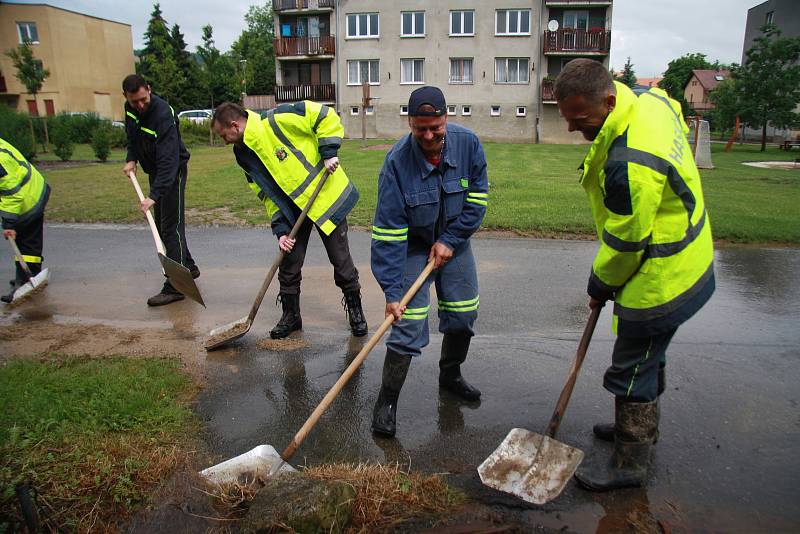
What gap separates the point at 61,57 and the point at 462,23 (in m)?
28.0

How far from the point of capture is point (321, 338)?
4828 millimetres

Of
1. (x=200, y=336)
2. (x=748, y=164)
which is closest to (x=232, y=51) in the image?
(x=748, y=164)

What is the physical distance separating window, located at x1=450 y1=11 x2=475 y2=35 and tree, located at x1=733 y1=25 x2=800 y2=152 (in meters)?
13.9

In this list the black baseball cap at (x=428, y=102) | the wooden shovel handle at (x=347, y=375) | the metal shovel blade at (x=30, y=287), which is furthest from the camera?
the metal shovel blade at (x=30, y=287)

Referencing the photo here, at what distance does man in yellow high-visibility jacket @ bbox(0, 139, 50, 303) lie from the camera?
5.96m

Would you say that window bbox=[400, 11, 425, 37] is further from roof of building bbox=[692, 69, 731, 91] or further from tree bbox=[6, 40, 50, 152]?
roof of building bbox=[692, 69, 731, 91]

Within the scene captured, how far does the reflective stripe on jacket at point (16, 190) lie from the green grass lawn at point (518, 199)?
3.55 m

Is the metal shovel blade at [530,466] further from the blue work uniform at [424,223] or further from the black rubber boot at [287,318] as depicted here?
the black rubber boot at [287,318]

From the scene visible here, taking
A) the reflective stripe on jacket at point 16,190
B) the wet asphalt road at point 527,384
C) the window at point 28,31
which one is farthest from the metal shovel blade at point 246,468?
the window at point 28,31

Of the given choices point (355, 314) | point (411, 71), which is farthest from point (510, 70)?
point (355, 314)

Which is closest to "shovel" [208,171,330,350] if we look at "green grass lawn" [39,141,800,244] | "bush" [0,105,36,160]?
"green grass lawn" [39,141,800,244]

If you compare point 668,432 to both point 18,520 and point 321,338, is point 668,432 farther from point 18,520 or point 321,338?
point 18,520

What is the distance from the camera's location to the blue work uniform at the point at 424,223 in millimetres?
3277

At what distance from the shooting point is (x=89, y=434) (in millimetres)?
3158
